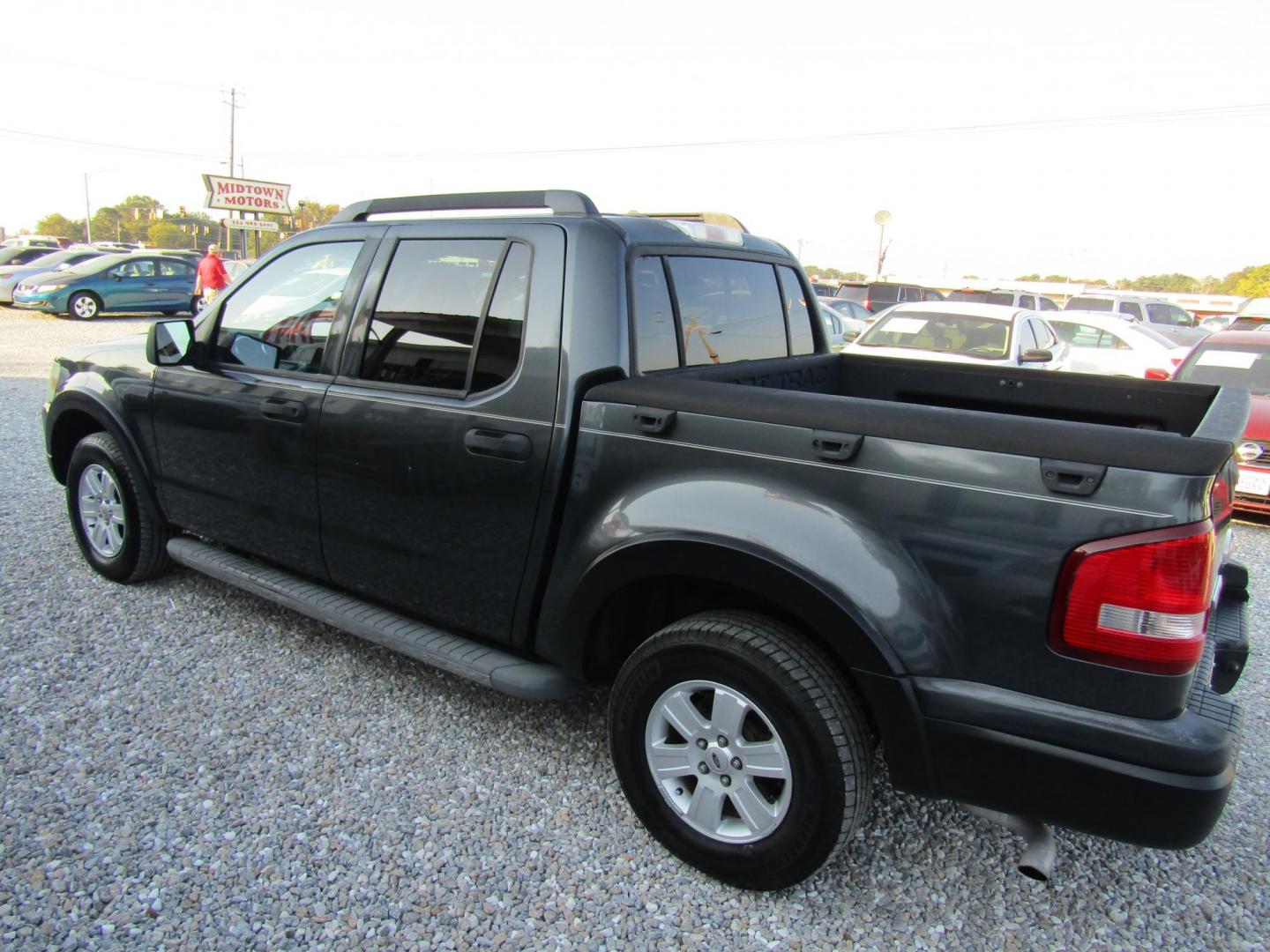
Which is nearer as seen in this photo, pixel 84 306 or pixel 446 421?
pixel 446 421

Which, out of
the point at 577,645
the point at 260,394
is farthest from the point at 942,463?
the point at 260,394

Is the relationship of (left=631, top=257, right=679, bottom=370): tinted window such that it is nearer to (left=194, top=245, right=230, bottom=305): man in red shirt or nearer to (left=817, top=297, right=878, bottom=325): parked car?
(left=194, top=245, right=230, bottom=305): man in red shirt

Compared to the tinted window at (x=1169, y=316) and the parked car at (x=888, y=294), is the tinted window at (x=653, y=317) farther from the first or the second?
the tinted window at (x=1169, y=316)

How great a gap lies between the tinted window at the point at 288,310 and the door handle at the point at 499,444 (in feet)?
2.97

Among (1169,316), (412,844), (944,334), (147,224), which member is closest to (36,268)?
(944,334)

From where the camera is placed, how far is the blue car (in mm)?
17844

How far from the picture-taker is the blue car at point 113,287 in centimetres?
1784

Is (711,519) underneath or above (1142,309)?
underneath

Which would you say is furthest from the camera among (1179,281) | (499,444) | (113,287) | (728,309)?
(1179,281)

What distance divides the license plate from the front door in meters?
6.46

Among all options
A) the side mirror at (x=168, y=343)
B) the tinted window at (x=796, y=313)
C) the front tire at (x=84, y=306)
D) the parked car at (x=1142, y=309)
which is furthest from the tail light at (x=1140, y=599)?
the parked car at (x=1142, y=309)

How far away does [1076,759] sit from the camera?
1.82m

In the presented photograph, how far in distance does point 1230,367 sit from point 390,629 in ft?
24.5

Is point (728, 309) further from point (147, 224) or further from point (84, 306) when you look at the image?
point (147, 224)
